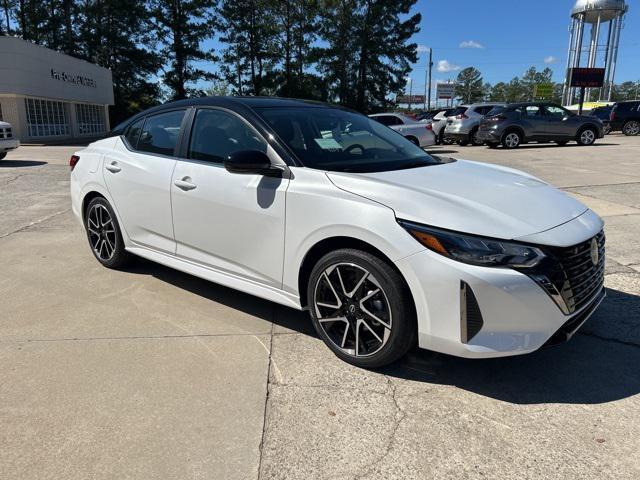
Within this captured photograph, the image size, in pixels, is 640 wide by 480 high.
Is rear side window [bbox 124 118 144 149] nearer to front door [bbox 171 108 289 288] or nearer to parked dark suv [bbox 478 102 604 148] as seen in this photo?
front door [bbox 171 108 289 288]

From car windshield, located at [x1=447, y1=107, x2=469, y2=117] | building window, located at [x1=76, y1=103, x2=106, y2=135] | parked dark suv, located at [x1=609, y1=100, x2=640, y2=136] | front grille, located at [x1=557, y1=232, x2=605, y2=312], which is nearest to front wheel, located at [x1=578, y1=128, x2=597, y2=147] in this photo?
car windshield, located at [x1=447, y1=107, x2=469, y2=117]

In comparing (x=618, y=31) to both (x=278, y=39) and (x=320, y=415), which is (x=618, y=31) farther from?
(x=320, y=415)

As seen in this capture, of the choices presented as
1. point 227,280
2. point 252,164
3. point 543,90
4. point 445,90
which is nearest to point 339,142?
point 252,164

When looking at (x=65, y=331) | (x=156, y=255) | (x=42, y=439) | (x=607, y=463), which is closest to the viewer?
(x=607, y=463)

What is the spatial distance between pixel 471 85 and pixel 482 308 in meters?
132

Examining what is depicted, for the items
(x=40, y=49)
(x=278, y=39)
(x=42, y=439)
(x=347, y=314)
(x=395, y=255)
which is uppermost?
(x=278, y=39)

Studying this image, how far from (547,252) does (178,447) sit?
208 centimetres

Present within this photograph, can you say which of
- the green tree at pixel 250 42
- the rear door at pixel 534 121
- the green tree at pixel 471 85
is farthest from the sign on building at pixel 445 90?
the rear door at pixel 534 121

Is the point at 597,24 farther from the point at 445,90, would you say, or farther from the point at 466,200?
the point at 466,200

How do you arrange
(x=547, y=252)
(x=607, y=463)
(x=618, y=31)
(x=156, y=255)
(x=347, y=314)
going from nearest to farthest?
(x=607, y=463), (x=547, y=252), (x=347, y=314), (x=156, y=255), (x=618, y=31)

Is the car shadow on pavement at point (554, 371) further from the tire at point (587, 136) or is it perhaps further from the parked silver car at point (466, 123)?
the parked silver car at point (466, 123)

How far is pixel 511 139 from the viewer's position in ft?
61.4

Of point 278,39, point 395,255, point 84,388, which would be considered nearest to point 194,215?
point 84,388

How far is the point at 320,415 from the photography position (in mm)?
2670
